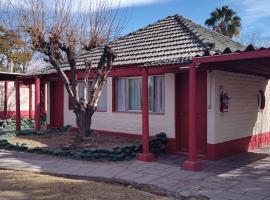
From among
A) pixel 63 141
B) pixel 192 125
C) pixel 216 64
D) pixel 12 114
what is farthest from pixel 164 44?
pixel 12 114

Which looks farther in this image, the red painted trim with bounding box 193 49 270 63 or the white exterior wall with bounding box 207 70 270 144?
the white exterior wall with bounding box 207 70 270 144

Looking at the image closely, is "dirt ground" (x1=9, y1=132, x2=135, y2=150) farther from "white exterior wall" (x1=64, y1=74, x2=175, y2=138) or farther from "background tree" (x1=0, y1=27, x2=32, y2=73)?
"background tree" (x1=0, y1=27, x2=32, y2=73)

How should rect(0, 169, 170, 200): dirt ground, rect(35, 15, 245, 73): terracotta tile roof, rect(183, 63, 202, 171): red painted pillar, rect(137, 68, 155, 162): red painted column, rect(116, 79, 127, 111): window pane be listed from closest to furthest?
rect(0, 169, 170, 200): dirt ground < rect(183, 63, 202, 171): red painted pillar < rect(137, 68, 155, 162): red painted column < rect(35, 15, 245, 73): terracotta tile roof < rect(116, 79, 127, 111): window pane

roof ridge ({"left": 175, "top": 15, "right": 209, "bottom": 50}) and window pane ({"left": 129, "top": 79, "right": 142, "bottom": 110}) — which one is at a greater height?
roof ridge ({"left": 175, "top": 15, "right": 209, "bottom": 50})

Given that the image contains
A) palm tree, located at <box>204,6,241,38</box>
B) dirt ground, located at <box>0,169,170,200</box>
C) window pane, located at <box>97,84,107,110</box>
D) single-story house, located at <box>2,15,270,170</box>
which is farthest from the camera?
palm tree, located at <box>204,6,241,38</box>

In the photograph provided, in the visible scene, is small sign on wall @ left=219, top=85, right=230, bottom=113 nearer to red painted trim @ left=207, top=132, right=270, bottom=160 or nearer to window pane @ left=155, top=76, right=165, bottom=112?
red painted trim @ left=207, top=132, right=270, bottom=160

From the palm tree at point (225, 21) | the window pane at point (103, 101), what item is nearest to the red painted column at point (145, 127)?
the window pane at point (103, 101)

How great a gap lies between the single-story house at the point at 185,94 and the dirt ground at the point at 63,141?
768mm

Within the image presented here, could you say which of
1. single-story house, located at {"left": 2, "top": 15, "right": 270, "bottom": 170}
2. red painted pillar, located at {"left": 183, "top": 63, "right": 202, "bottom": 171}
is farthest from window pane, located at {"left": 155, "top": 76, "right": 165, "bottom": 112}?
red painted pillar, located at {"left": 183, "top": 63, "right": 202, "bottom": 171}

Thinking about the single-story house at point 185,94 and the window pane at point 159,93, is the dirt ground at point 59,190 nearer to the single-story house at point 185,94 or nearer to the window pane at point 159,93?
the single-story house at point 185,94

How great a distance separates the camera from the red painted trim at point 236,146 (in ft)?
35.6

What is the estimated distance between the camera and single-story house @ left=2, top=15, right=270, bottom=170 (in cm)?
1038

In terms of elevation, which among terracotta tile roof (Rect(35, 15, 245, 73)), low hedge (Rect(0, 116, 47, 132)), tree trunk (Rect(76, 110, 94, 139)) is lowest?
low hedge (Rect(0, 116, 47, 132))

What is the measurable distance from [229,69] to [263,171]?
3.05m
